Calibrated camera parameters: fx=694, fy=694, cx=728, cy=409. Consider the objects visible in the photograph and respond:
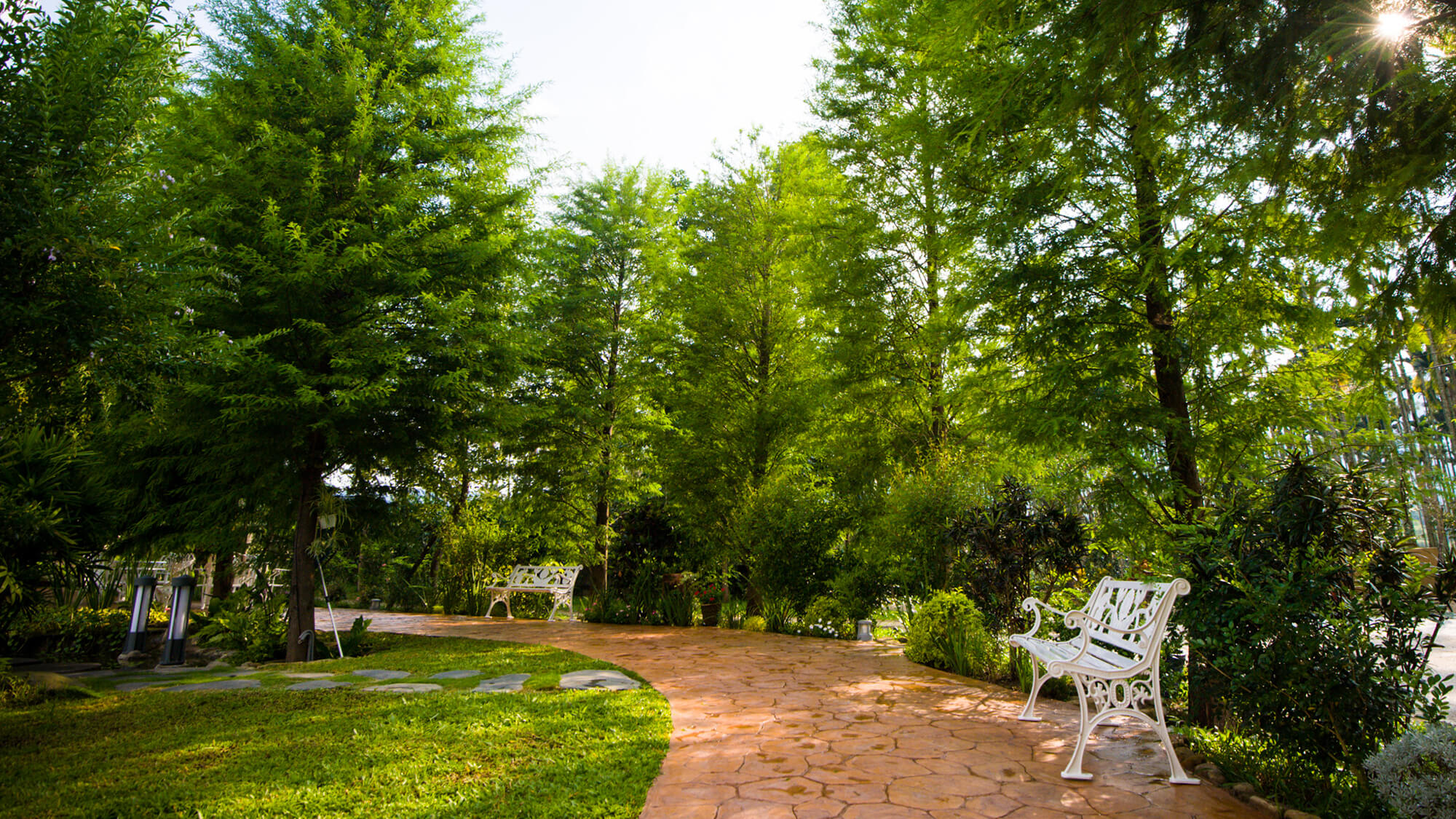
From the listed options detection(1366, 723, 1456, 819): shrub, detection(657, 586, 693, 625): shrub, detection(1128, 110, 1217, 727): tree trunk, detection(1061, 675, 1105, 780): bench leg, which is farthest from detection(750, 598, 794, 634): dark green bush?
detection(1366, 723, 1456, 819): shrub

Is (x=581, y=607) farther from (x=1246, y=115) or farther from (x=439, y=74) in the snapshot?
(x=1246, y=115)

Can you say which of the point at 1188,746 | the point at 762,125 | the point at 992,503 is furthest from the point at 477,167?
the point at 1188,746

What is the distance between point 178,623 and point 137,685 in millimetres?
1814

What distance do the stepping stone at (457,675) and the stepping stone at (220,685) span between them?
1372 millimetres

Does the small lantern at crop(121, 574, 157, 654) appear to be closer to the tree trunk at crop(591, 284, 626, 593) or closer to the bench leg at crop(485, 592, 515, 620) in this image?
Answer: the bench leg at crop(485, 592, 515, 620)

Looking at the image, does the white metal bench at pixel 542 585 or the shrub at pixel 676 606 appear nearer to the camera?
the shrub at pixel 676 606

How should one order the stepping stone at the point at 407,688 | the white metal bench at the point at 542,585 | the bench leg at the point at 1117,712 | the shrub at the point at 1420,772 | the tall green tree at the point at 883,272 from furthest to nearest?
the white metal bench at the point at 542,585
the tall green tree at the point at 883,272
the stepping stone at the point at 407,688
the bench leg at the point at 1117,712
the shrub at the point at 1420,772

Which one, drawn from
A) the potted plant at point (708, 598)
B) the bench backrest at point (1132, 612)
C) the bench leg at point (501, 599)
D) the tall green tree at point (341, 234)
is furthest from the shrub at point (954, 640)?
the bench leg at point (501, 599)

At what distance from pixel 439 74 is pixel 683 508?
6.90 meters

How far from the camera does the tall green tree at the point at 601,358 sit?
39.7 ft

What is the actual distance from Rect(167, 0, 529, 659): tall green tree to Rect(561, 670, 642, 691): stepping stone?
3.06m

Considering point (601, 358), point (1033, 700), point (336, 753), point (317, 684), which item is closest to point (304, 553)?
point (317, 684)

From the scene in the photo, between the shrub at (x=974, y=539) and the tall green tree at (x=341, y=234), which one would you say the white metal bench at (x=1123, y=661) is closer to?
the shrub at (x=974, y=539)

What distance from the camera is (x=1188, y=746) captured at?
404cm
